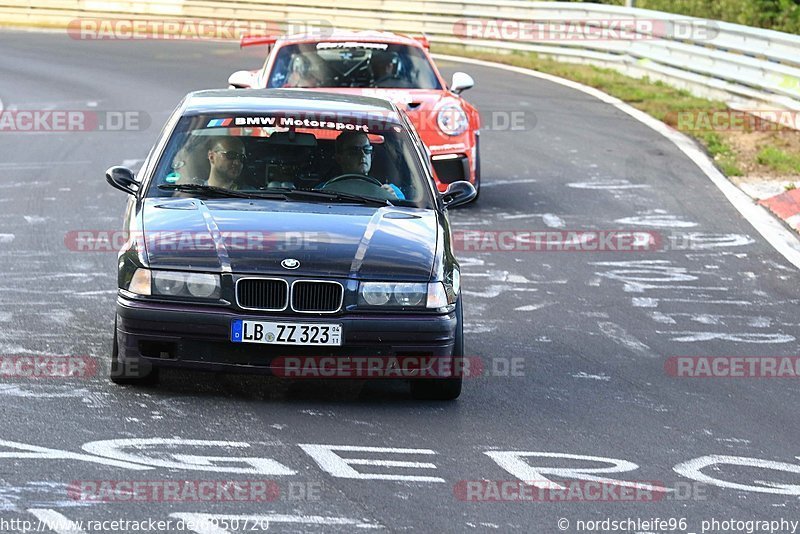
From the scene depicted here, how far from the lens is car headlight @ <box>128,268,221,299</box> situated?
697cm

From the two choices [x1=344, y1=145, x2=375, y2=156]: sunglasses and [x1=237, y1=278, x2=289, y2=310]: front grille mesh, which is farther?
[x1=344, y1=145, x2=375, y2=156]: sunglasses

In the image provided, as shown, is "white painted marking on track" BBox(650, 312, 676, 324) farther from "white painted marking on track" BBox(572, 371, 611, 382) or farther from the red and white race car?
the red and white race car

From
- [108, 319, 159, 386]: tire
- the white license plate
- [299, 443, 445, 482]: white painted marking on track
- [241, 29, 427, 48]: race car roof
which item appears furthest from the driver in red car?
[241, 29, 427, 48]: race car roof

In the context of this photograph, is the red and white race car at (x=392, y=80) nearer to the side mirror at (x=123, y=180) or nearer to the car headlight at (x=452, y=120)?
the car headlight at (x=452, y=120)

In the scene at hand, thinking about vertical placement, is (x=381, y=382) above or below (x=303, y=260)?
below

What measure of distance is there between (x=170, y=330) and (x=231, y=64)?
64.2ft

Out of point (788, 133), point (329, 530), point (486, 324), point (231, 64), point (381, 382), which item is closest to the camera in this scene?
point (329, 530)

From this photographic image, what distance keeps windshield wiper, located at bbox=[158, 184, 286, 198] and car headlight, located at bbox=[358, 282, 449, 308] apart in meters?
1.12

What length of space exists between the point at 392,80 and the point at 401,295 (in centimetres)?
729

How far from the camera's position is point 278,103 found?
28.4 feet

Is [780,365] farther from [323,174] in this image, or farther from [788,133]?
[788,133]

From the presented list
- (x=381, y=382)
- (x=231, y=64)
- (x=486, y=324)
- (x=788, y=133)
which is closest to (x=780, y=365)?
(x=486, y=324)

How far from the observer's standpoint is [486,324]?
9430mm

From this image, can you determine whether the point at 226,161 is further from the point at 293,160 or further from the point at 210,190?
the point at 293,160
